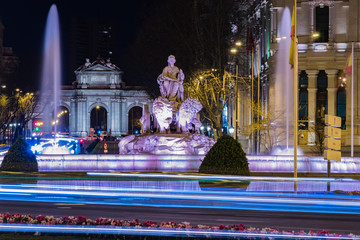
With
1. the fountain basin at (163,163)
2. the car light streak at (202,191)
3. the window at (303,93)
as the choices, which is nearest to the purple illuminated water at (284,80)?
the window at (303,93)

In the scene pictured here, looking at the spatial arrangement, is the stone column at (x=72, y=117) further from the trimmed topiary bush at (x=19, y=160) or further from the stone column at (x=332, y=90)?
the trimmed topiary bush at (x=19, y=160)

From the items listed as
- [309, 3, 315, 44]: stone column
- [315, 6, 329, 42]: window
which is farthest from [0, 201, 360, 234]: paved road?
[315, 6, 329, 42]: window

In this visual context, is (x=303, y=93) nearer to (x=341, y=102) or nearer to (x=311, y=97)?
(x=311, y=97)

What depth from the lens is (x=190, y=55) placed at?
2013 inches

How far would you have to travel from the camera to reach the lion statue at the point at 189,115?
103 ft

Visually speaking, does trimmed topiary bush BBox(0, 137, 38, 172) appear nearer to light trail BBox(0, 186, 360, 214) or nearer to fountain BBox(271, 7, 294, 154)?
light trail BBox(0, 186, 360, 214)

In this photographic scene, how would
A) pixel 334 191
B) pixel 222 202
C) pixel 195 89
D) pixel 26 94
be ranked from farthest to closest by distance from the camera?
1. pixel 26 94
2. pixel 195 89
3. pixel 334 191
4. pixel 222 202

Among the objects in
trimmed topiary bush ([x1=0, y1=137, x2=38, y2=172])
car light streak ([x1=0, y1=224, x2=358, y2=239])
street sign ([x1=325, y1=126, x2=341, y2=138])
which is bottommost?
car light streak ([x1=0, y1=224, x2=358, y2=239])

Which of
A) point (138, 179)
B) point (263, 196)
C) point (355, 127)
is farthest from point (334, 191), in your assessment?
point (355, 127)

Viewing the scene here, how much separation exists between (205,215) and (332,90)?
121ft

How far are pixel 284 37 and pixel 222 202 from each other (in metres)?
34.6

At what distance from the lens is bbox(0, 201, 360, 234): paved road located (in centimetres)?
1374

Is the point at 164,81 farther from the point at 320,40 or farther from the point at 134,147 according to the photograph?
the point at 320,40

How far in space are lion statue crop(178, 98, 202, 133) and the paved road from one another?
15191mm
